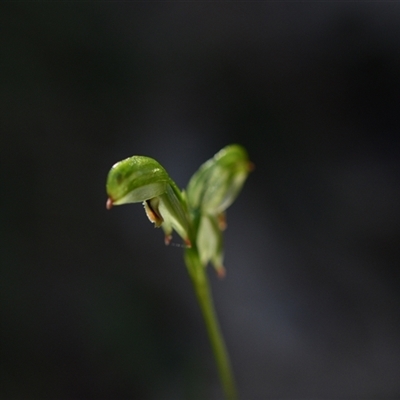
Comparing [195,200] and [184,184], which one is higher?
[195,200]

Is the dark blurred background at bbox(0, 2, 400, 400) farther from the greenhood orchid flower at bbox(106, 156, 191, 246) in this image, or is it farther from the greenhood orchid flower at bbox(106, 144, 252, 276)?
the greenhood orchid flower at bbox(106, 156, 191, 246)

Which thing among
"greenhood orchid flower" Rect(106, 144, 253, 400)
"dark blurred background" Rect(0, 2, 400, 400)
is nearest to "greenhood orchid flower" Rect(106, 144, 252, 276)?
"greenhood orchid flower" Rect(106, 144, 253, 400)

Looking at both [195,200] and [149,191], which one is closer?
[149,191]

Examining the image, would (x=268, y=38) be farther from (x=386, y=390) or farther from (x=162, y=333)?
(x=386, y=390)

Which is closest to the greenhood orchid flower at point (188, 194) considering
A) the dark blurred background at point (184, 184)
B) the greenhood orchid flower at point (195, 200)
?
the greenhood orchid flower at point (195, 200)

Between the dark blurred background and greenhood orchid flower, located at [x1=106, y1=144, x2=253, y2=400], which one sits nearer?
greenhood orchid flower, located at [x1=106, y1=144, x2=253, y2=400]

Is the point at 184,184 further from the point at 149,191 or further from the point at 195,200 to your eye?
the point at 149,191

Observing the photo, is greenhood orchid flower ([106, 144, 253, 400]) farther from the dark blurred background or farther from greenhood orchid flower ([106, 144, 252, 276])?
the dark blurred background

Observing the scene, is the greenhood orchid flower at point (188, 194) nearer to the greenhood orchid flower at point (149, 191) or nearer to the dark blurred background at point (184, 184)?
the greenhood orchid flower at point (149, 191)

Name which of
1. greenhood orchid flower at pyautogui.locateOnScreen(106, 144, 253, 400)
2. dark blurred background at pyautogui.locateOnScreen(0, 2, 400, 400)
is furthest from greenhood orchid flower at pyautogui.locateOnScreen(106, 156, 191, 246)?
dark blurred background at pyautogui.locateOnScreen(0, 2, 400, 400)

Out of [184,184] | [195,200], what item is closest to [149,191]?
[195,200]
